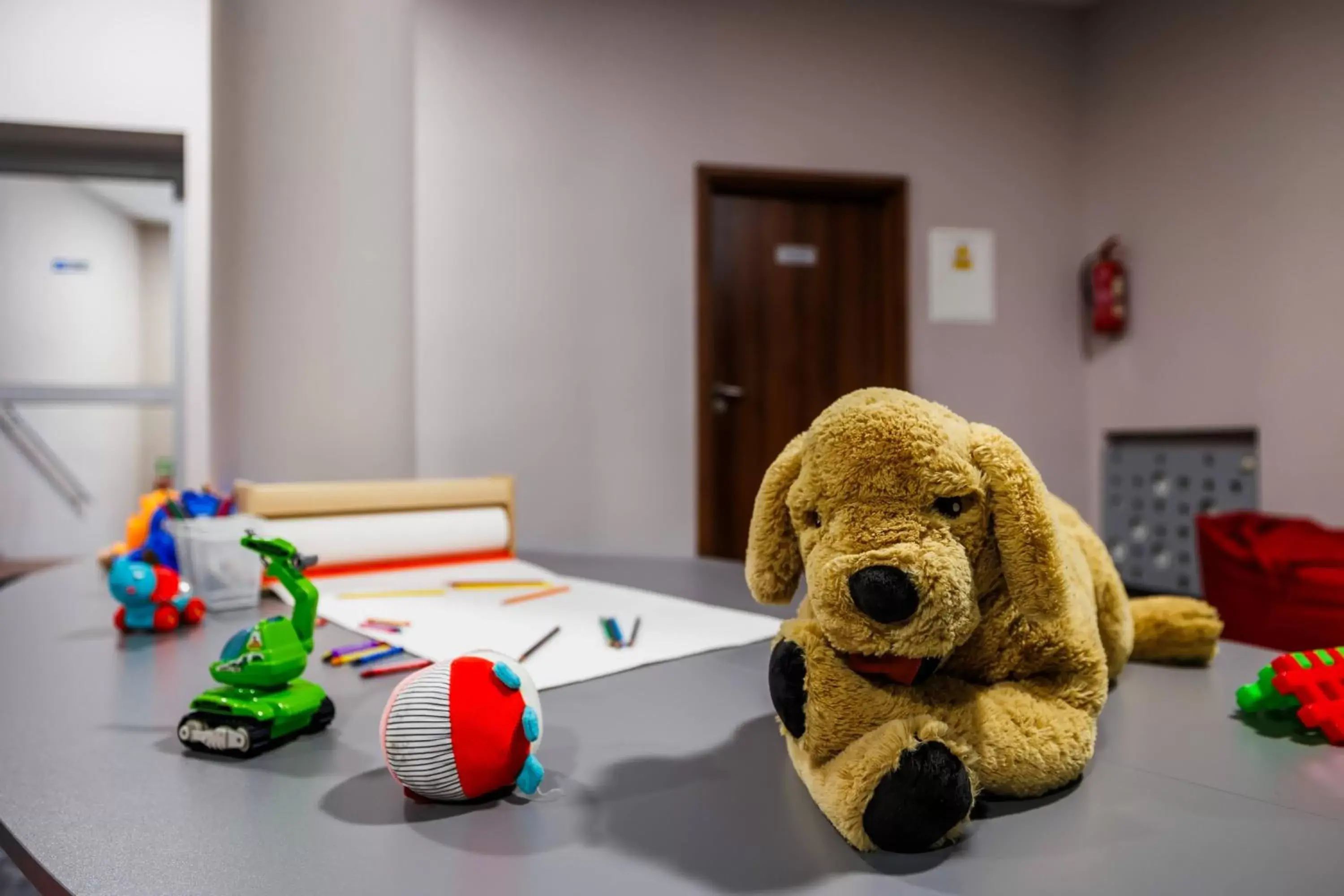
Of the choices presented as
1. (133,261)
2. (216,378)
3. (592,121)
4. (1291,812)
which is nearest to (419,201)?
(592,121)

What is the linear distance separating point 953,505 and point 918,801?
0.16 metres

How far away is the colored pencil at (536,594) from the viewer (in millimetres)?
1194

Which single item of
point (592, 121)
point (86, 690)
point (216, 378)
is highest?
point (592, 121)

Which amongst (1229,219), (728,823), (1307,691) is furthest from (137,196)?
(1229,219)

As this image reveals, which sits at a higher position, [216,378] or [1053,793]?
[216,378]

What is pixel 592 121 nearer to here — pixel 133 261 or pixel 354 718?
pixel 133 261

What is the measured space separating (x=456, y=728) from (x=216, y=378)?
1.52m

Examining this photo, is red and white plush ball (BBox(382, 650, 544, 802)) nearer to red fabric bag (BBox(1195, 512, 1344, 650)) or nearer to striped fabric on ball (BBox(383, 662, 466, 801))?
striped fabric on ball (BBox(383, 662, 466, 801))

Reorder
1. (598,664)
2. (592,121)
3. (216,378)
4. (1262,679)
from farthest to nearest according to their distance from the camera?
(592,121) → (216,378) → (598,664) → (1262,679)

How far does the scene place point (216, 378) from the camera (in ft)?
5.80

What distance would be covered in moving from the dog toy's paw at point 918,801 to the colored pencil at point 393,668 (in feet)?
1.62

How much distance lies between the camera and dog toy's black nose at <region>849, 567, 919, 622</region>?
444 millimetres

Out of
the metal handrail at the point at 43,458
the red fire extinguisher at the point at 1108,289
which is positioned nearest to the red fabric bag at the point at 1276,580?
the red fire extinguisher at the point at 1108,289

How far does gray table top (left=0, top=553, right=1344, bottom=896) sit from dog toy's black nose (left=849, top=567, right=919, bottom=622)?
12 centimetres
